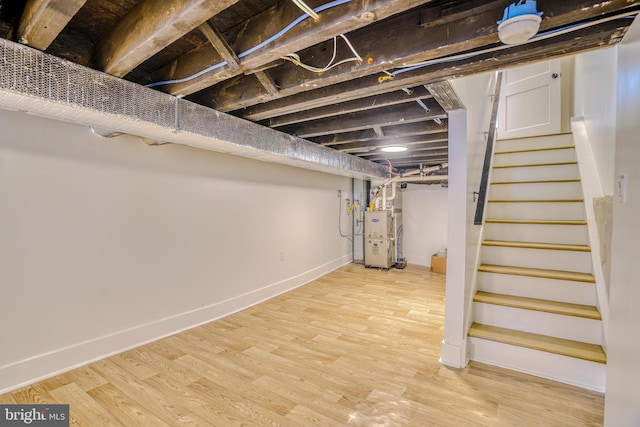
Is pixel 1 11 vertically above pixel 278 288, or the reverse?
pixel 1 11

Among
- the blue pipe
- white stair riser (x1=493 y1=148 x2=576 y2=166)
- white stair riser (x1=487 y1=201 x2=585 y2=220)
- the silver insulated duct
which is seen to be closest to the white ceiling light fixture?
the blue pipe

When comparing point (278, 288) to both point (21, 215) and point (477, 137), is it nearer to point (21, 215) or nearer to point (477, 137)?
point (21, 215)

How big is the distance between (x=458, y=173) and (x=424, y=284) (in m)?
2.79

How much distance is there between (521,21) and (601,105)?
247 centimetres

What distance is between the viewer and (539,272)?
2371 millimetres

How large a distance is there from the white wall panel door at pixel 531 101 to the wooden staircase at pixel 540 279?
105 centimetres

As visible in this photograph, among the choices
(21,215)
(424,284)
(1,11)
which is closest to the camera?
(1,11)

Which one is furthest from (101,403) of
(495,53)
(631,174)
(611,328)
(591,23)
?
(591,23)

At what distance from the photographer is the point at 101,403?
1.81 metres

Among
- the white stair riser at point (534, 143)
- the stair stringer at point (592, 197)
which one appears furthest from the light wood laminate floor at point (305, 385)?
the white stair riser at point (534, 143)

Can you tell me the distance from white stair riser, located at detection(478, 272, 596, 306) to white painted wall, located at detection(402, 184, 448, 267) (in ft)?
10.9

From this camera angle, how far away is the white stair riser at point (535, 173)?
2863 millimetres

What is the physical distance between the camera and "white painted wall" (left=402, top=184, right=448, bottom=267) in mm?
5806

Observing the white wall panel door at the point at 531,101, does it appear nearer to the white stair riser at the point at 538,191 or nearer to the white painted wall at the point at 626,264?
the white stair riser at the point at 538,191
